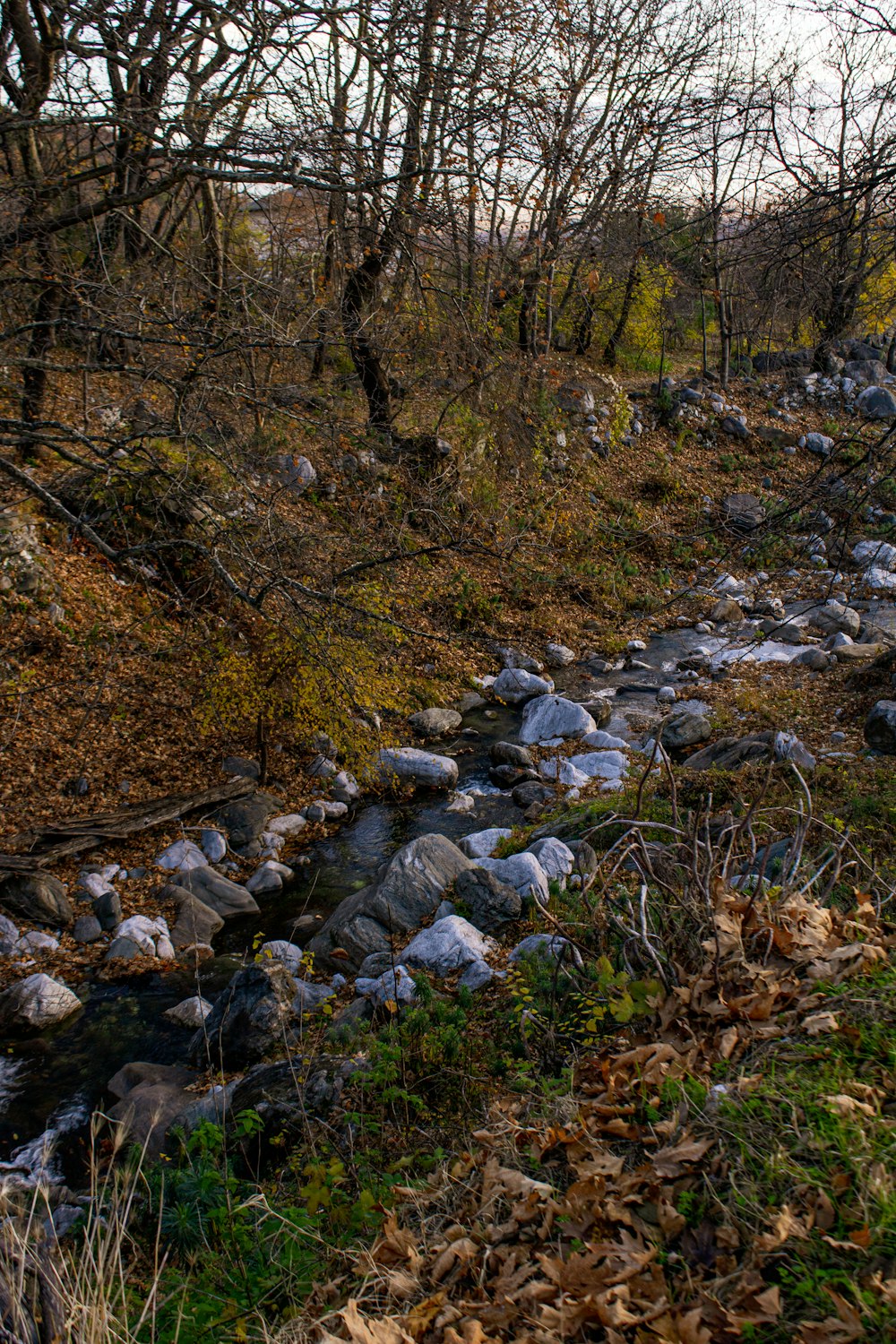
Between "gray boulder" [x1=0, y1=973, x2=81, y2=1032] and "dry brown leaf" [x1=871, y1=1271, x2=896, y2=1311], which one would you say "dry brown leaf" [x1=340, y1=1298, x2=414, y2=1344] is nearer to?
"dry brown leaf" [x1=871, y1=1271, x2=896, y2=1311]

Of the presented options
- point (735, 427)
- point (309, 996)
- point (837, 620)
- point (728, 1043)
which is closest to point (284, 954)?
point (309, 996)

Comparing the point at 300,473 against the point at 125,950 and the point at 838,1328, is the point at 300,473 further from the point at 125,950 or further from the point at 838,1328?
the point at 838,1328

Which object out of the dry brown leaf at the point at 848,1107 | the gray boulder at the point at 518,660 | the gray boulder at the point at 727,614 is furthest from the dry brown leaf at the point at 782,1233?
the gray boulder at the point at 727,614

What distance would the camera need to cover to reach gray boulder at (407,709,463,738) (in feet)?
28.8

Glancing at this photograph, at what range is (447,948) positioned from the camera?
4645mm

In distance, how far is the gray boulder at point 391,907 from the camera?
5145mm

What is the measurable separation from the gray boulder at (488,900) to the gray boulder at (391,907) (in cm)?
27

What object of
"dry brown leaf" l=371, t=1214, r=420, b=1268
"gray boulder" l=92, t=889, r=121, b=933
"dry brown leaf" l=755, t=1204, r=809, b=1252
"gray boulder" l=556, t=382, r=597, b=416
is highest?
"gray boulder" l=556, t=382, r=597, b=416

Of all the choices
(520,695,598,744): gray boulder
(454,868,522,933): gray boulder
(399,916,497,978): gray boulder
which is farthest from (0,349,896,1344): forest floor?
(520,695,598,744): gray boulder

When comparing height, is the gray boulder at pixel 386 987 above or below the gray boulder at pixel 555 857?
below

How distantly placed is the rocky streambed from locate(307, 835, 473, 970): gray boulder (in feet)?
0.04

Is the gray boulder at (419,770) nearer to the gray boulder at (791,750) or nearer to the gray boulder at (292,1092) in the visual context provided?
the gray boulder at (791,750)

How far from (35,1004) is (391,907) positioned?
2.09 meters

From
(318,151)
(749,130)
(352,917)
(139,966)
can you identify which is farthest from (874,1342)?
(318,151)
